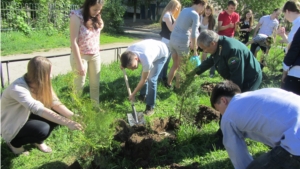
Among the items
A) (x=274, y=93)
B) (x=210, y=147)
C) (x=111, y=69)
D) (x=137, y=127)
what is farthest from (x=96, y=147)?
(x=111, y=69)

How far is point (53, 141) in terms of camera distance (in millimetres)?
3775

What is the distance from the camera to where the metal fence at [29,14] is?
12672 mm

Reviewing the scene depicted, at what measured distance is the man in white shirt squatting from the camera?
207 cm

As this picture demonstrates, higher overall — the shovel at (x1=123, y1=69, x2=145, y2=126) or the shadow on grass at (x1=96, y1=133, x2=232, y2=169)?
the shovel at (x1=123, y1=69, x2=145, y2=126)

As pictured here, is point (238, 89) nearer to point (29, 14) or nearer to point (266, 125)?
point (266, 125)

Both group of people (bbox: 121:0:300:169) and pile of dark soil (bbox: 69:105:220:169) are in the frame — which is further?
pile of dark soil (bbox: 69:105:220:169)

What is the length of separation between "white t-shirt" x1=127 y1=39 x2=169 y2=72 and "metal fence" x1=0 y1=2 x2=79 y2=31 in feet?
33.6

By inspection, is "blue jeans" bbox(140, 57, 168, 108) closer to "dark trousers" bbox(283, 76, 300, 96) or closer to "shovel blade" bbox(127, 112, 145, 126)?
"shovel blade" bbox(127, 112, 145, 126)

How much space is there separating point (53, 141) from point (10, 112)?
2.61 feet

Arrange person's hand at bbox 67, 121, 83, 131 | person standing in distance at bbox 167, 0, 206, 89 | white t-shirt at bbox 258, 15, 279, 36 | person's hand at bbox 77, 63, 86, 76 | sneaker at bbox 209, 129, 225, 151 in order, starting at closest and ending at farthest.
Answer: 1. person's hand at bbox 67, 121, 83, 131
2. sneaker at bbox 209, 129, 225, 151
3. person's hand at bbox 77, 63, 86, 76
4. person standing in distance at bbox 167, 0, 206, 89
5. white t-shirt at bbox 258, 15, 279, 36

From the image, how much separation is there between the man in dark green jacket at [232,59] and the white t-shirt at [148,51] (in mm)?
980

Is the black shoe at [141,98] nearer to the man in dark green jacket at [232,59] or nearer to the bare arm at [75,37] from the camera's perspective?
the bare arm at [75,37]

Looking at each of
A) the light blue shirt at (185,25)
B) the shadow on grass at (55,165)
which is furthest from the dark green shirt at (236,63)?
the shadow on grass at (55,165)

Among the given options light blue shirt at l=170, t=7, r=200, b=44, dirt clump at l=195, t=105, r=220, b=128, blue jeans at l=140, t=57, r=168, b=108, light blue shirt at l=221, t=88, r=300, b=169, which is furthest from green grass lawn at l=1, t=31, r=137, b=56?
light blue shirt at l=221, t=88, r=300, b=169
